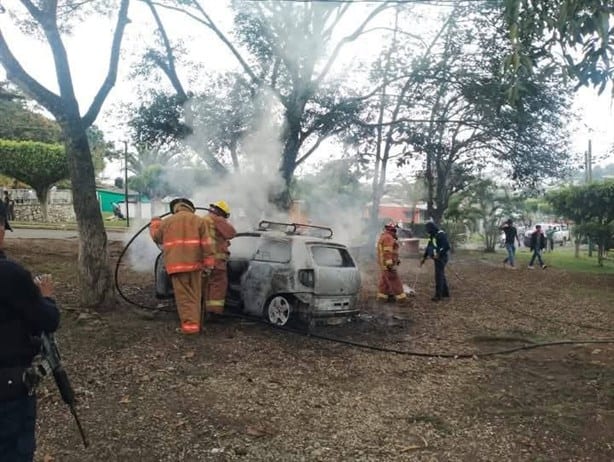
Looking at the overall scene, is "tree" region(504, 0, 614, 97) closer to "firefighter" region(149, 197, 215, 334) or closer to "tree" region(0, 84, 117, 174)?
"firefighter" region(149, 197, 215, 334)

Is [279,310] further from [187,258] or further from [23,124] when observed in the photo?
[23,124]

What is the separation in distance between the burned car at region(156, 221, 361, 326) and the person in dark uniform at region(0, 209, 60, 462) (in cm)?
449

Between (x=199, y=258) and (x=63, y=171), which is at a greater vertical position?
(x=63, y=171)

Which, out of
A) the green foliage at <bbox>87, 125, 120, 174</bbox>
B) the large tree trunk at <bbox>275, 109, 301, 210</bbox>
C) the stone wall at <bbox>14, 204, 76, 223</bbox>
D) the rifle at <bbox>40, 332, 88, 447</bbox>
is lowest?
the rifle at <bbox>40, 332, 88, 447</bbox>

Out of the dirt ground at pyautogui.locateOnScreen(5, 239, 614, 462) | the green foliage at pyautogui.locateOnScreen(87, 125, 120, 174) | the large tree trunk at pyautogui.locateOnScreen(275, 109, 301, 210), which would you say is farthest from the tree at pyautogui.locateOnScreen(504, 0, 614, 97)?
the green foliage at pyautogui.locateOnScreen(87, 125, 120, 174)

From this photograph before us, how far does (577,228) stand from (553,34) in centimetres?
1647

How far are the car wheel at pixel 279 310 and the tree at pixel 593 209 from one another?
1430cm

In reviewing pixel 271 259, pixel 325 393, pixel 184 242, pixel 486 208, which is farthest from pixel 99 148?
pixel 325 393

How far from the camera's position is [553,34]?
3.91 metres

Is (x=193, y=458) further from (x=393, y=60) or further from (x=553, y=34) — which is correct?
(x=393, y=60)

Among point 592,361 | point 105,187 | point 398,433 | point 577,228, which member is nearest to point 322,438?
point 398,433

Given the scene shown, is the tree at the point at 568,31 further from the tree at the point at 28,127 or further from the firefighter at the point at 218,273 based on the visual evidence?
the tree at the point at 28,127

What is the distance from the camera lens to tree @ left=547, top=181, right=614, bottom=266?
17562 mm

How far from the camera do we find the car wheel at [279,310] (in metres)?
6.99
